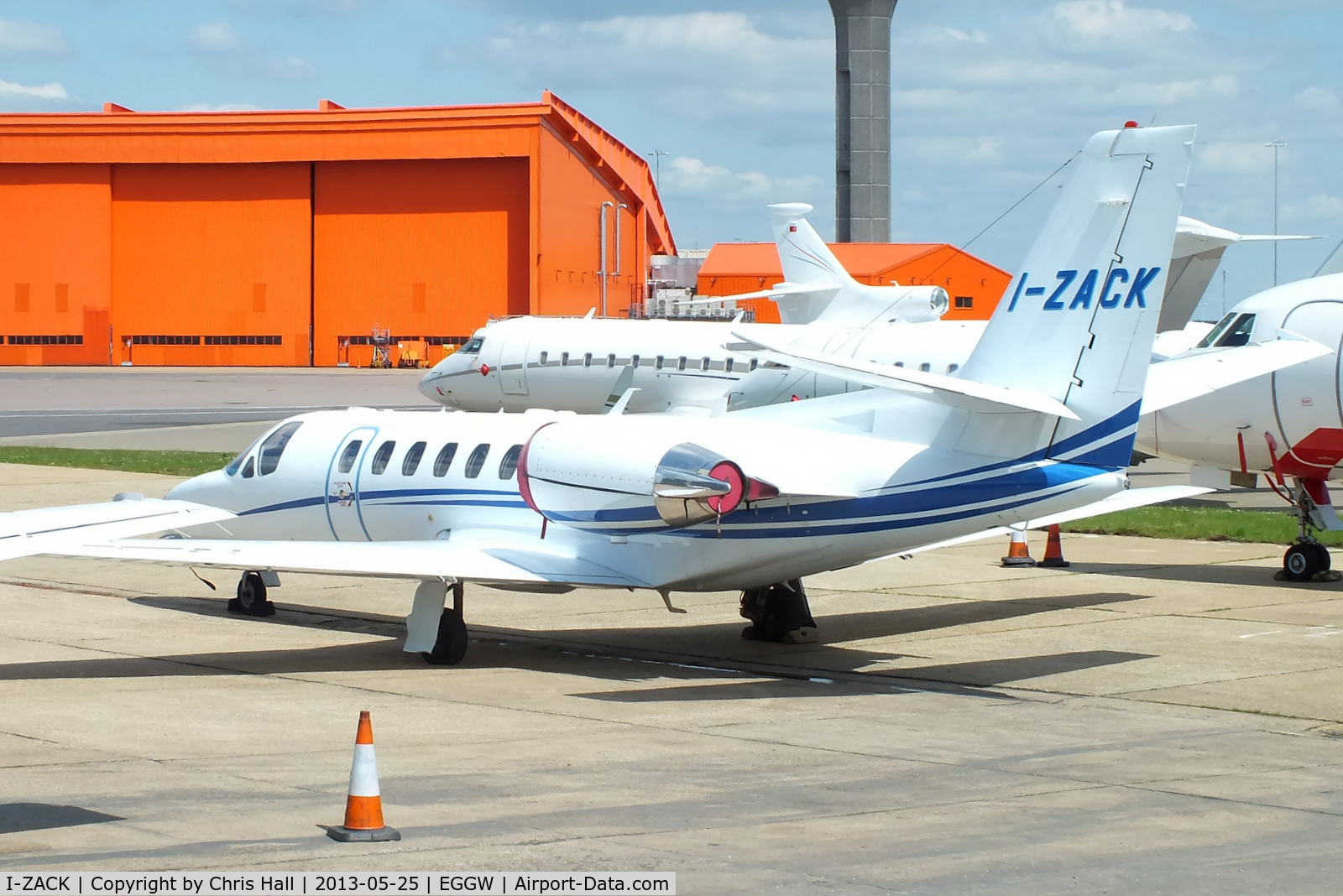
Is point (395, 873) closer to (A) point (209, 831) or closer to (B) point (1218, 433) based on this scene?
(A) point (209, 831)

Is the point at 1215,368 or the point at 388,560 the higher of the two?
the point at 1215,368

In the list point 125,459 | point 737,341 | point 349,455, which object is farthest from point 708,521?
point 125,459

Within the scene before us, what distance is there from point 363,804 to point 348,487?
9.58m

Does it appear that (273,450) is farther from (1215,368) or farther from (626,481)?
(1215,368)

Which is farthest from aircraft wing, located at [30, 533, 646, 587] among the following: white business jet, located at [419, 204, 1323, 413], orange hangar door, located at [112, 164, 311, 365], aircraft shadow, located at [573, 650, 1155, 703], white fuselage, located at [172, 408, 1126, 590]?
orange hangar door, located at [112, 164, 311, 365]

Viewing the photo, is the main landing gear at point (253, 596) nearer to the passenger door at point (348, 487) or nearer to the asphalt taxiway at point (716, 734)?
the asphalt taxiway at point (716, 734)

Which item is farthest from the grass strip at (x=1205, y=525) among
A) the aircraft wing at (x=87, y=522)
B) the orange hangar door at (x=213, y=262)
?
the orange hangar door at (x=213, y=262)

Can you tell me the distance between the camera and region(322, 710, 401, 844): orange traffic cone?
8906 mm

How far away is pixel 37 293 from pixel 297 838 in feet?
279

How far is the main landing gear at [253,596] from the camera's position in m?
18.9

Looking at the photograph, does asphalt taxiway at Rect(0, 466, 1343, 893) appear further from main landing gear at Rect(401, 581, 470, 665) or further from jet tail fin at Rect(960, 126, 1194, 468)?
jet tail fin at Rect(960, 126, 1194, 468)

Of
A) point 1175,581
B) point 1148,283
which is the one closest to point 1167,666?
point 1148,283

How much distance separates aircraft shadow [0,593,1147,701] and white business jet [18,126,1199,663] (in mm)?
814

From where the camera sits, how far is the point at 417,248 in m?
85.0
